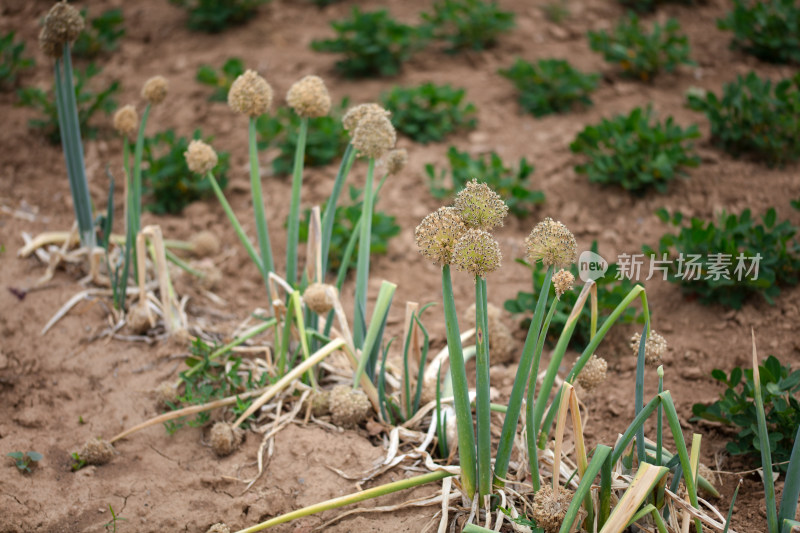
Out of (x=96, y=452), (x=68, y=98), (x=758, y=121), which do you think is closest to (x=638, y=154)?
(x=758, y=121)

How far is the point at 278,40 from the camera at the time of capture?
17.2ft

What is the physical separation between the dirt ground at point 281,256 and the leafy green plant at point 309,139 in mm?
103

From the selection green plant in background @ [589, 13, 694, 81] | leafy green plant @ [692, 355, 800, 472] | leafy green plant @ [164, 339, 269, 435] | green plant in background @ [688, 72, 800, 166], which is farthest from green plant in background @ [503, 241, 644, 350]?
green plant in background @ [589, 13, 694, 81]

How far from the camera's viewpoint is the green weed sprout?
8.57ft

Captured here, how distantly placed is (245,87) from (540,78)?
2556 millimetres

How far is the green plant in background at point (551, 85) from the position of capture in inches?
166

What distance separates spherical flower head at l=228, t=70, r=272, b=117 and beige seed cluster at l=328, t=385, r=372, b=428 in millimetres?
949

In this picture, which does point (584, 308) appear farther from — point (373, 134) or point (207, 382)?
point (207, 382)

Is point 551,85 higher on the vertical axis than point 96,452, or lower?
higher

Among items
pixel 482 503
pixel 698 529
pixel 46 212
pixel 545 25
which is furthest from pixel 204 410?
pixel 545 25

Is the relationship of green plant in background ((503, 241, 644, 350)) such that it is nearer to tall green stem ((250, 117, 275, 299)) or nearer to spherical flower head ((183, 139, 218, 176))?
tall green stem ((250, 117, 275, 299))

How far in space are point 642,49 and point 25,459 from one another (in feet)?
13.5

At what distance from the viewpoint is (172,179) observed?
3.65 metres

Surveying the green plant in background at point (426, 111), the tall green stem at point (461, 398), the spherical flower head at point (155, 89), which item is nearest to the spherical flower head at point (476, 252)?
the tall green stem at point (461, 398)
